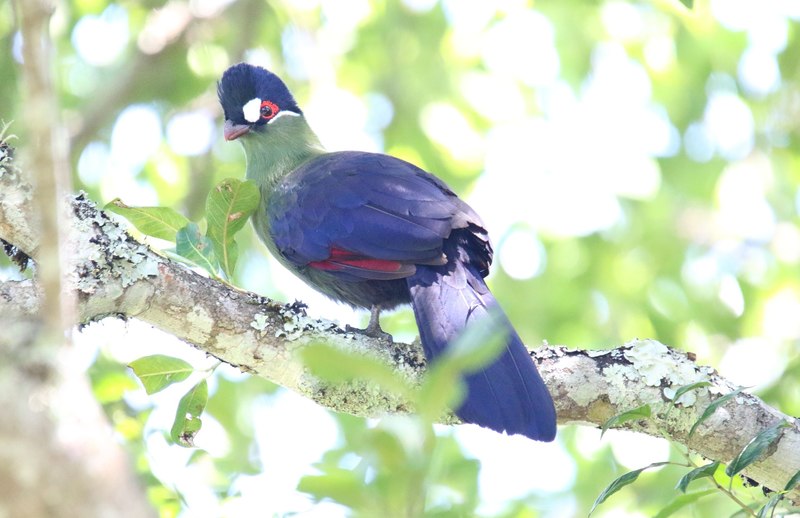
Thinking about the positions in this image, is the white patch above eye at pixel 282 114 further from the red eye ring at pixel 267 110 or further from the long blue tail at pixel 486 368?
the long blue tail at pixel 486 368

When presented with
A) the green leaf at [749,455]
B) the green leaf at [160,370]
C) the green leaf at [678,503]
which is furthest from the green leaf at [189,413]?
the green leaf at [749,455]

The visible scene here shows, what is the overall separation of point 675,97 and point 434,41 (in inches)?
60.2

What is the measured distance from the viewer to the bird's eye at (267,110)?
170 inches

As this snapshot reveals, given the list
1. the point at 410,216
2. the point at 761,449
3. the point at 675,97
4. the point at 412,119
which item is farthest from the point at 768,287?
the point at 761,449

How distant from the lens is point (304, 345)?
2.66 m

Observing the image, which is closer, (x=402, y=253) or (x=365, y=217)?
(x=402, y=253)

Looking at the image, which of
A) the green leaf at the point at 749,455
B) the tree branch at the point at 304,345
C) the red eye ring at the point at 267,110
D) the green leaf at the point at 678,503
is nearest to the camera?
the green leaf at the point at 749,455

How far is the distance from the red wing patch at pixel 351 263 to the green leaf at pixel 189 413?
732 mm

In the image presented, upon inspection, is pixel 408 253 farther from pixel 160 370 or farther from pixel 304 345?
pixel 160 370

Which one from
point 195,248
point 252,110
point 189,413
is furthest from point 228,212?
point 252,110

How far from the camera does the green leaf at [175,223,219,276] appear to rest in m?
2.81

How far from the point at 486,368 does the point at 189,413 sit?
908 millimetres

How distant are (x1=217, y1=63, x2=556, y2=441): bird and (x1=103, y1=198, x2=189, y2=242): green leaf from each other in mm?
622

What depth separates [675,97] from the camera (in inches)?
228
